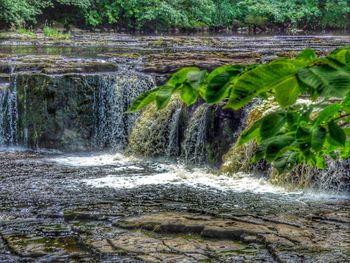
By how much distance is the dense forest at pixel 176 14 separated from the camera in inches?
1080

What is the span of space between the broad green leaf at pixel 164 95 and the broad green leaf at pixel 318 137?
280 millimetres

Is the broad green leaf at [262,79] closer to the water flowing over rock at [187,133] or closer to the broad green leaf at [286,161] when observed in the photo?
the broad green leaf at [286,161]

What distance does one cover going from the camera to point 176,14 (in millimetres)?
29047

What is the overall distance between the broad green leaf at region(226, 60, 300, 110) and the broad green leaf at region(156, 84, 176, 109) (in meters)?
0.23

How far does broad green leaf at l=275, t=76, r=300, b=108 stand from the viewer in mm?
1055

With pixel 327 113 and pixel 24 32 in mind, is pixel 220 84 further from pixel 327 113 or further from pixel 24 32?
pixel 24 32

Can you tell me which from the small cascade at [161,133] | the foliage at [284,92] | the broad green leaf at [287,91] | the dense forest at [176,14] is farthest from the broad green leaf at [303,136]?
the dense forest at [176,14]

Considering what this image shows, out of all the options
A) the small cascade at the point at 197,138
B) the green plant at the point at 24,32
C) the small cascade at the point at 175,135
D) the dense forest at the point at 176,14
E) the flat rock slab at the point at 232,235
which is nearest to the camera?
the flat rock slab at the point at 232,235

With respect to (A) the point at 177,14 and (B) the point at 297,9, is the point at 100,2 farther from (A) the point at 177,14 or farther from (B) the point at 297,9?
(B) the point at 297,9

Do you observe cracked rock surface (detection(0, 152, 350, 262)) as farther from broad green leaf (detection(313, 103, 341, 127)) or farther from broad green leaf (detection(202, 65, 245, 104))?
broad green leaf (detection(202, 65, 245, 104))

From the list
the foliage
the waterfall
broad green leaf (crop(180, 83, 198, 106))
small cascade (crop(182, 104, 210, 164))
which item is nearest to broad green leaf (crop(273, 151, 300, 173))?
the foliage

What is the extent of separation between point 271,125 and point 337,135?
13 cm

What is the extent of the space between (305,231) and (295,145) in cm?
434

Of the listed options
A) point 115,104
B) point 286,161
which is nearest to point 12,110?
point 115,104
